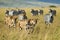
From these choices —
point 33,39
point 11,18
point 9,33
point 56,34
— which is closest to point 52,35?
point 56,34

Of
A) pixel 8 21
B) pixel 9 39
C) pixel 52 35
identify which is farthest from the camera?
pixel 8 21

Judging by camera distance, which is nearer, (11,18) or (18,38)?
(18,38)

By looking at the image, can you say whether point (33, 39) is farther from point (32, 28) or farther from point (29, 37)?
point (32, 28)

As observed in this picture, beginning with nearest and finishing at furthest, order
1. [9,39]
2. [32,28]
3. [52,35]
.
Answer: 1. [9,39]
2. [52,35]
3. [32,28]

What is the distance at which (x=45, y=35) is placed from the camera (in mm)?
14062

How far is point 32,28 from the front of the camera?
1580 cm

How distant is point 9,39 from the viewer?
13422mm

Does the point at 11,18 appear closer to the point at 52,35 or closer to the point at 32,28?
the point at 32,28

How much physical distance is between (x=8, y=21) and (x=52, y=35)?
21.0 feet

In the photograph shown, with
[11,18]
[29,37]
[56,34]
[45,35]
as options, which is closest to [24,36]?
[29,37]

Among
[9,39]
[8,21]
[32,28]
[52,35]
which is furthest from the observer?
[8,21]

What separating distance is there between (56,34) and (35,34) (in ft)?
3.96

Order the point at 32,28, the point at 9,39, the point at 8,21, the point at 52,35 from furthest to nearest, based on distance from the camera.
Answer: the point at 8,21 < the point at 32,28 < the point at 52,35 < the point at 9,39

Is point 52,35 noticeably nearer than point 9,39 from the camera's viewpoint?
No
